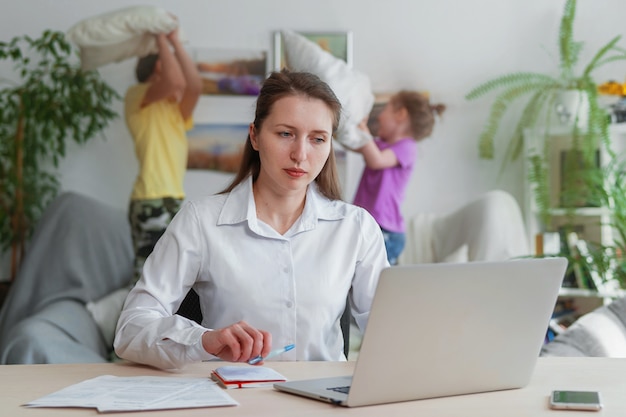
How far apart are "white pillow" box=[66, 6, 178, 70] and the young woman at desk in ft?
8.88

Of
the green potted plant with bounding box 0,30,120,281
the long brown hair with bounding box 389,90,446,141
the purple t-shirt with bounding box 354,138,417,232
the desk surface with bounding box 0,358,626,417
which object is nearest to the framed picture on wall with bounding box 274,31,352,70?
the long brown hair with bounding box 389,90,446,141

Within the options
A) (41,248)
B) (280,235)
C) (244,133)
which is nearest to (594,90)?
(244,133)

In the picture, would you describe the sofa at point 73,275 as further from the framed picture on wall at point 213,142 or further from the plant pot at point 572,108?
the plant pot at point 572,108

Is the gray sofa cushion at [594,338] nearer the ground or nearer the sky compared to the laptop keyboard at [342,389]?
nearer the ground

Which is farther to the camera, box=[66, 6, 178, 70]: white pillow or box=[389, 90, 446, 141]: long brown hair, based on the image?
box=[389, 90, 446, 141]: long brown hair

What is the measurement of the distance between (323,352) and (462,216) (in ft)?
9.52

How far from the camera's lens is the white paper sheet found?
126 cm

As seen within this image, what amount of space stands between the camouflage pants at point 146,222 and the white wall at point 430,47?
737 millimetres

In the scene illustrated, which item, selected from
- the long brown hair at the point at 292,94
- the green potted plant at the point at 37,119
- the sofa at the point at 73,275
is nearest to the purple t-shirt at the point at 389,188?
the sofa at the point at 73,275

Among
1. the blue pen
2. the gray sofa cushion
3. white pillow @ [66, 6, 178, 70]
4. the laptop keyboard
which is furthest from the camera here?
white pillow @ [66, 6, 178, 70]

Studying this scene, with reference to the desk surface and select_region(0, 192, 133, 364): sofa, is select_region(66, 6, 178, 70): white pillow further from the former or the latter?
the desk surface

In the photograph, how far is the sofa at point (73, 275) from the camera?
12.0 ft

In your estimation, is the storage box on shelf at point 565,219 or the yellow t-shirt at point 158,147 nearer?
the yellow t-shirt at point 158,147

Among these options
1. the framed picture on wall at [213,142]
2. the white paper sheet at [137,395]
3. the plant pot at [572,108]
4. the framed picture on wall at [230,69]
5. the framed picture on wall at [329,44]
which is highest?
the framed picture on wall at [329,44]
